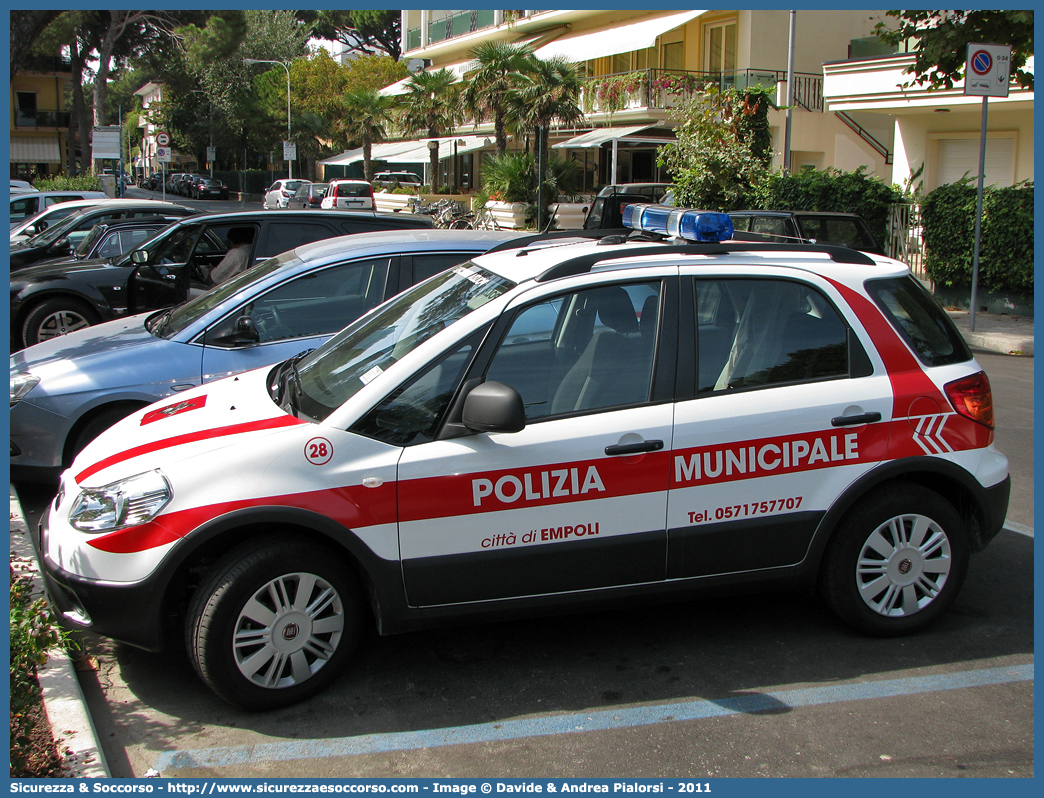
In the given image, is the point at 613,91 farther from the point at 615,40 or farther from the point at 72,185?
the point at 72,185

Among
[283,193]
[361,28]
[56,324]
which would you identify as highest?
[361,28]

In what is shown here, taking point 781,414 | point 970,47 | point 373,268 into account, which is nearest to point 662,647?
point 781,414

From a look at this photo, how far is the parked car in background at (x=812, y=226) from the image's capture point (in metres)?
12.0

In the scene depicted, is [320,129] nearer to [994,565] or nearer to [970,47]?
[970,47]

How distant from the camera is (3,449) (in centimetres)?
344

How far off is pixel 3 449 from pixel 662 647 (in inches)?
110

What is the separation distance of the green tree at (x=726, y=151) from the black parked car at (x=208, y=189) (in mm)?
47124

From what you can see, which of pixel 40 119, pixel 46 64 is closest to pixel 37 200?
pixel 46 64

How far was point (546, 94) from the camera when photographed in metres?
32.3

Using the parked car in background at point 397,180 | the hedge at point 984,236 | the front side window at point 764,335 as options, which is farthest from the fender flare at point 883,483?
the parked car in background at point 397,180

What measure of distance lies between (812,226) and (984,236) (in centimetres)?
327

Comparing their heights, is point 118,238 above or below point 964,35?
below

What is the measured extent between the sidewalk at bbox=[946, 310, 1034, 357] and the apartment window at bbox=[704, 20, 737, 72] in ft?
64.9

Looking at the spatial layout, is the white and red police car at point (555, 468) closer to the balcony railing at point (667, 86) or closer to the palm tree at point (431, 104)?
the balcony railing at point (667, 86)
